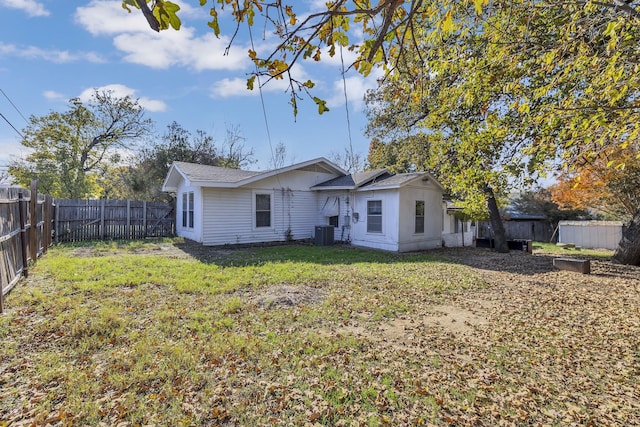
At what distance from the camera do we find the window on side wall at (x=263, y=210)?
1265 cm

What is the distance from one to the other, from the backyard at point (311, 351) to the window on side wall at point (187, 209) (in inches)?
253

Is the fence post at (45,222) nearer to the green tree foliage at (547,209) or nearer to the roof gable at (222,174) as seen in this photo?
the roof gable at (222,174)

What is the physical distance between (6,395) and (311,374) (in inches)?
104

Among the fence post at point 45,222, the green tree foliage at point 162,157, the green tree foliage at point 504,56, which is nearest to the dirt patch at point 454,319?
the green tree foliage at point 504,56

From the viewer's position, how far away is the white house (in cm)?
1141

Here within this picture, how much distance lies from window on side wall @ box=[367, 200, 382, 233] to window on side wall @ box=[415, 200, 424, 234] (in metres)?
Result: 1.62

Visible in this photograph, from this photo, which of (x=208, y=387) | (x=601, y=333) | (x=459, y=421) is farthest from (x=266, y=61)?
(x=601, y=333)

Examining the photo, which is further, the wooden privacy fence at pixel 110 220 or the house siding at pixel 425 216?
the wooden privacy fence at pixel 110 220

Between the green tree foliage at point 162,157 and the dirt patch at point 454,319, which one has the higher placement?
the green tree foliage at point 162,157

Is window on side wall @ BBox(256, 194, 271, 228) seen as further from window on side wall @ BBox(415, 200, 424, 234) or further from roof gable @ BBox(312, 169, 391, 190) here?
window on side wall @ BBox(415, 200, 424, 234)

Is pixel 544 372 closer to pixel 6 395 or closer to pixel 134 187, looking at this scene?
pixel 6 395

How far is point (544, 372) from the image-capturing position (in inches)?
121

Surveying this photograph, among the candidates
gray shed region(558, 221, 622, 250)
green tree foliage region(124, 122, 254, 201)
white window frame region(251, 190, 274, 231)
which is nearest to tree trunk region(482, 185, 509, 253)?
gray shed region(558, 221, 622, 250)

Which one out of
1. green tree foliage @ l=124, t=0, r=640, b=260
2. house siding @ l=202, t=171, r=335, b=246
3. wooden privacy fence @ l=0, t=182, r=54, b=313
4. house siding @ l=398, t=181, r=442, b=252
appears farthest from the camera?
house siding @ l=202, t=171, r=335, b=246
